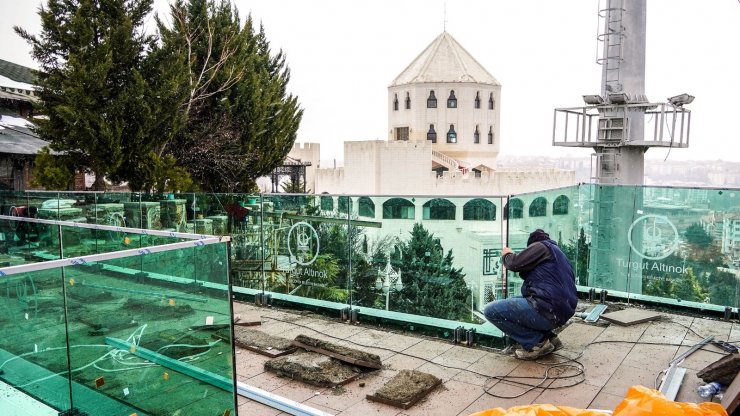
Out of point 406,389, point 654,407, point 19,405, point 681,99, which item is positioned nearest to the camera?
point 654,407

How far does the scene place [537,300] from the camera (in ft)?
21.7

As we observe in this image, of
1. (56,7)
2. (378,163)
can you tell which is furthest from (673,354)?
(378,163)

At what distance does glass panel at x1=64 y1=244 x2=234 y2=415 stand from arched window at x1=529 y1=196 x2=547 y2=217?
524cm

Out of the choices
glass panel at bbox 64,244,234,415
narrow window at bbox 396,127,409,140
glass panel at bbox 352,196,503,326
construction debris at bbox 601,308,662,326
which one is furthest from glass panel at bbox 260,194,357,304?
narrow window at bbox 396,127,409,140

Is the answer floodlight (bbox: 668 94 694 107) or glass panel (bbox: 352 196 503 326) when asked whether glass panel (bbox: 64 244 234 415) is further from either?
floodlight (bbox: 668 94 694 107)

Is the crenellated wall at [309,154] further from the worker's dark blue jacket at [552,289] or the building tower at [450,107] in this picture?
the worker's dark blue jacket at [552,289]

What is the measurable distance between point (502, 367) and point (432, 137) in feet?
227

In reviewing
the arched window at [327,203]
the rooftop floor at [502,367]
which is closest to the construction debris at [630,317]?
the rooftop floor at [502,367]

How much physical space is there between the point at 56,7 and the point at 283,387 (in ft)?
62.5

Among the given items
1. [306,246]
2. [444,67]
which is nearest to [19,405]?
[306,246]

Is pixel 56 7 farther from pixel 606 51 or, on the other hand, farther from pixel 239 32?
pixel 606 51

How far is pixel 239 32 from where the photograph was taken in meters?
29.4

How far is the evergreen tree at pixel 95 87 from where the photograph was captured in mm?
18828

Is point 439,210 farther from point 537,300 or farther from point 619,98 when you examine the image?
point 619,98
